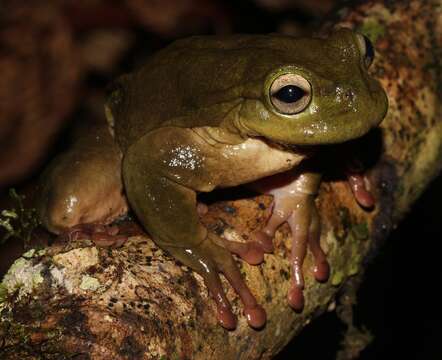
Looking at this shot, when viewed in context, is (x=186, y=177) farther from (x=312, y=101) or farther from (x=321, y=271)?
(x=321, y=271)

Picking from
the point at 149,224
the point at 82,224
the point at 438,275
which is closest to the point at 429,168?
the point at 438,275

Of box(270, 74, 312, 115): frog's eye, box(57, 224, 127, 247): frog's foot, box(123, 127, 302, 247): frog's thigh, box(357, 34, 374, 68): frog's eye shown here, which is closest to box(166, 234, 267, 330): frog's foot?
box(123, 127, 302, 247): frog's thigh

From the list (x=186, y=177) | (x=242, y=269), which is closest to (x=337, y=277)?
(x=242, y=269)

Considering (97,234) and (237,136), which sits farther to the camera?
(237,136)

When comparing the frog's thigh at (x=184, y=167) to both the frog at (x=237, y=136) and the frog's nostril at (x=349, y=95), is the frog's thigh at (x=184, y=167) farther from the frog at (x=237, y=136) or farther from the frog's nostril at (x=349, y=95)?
the frog's nostril at (x=349, y=95)

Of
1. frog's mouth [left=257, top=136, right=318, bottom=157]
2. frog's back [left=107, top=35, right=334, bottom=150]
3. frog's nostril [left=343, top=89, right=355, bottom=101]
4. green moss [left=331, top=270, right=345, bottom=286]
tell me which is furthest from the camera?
green moss [left=331, top=270, right=345, bottom=286]

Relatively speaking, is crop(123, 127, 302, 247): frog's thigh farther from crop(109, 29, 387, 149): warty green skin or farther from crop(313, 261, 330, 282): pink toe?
crop(313, 261, 330, 282): pink toe

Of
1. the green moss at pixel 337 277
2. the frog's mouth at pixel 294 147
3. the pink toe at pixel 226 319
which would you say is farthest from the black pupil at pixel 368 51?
the pink toe at pixel 226 319

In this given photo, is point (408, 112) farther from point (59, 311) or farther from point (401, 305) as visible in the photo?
point (59, 311)
